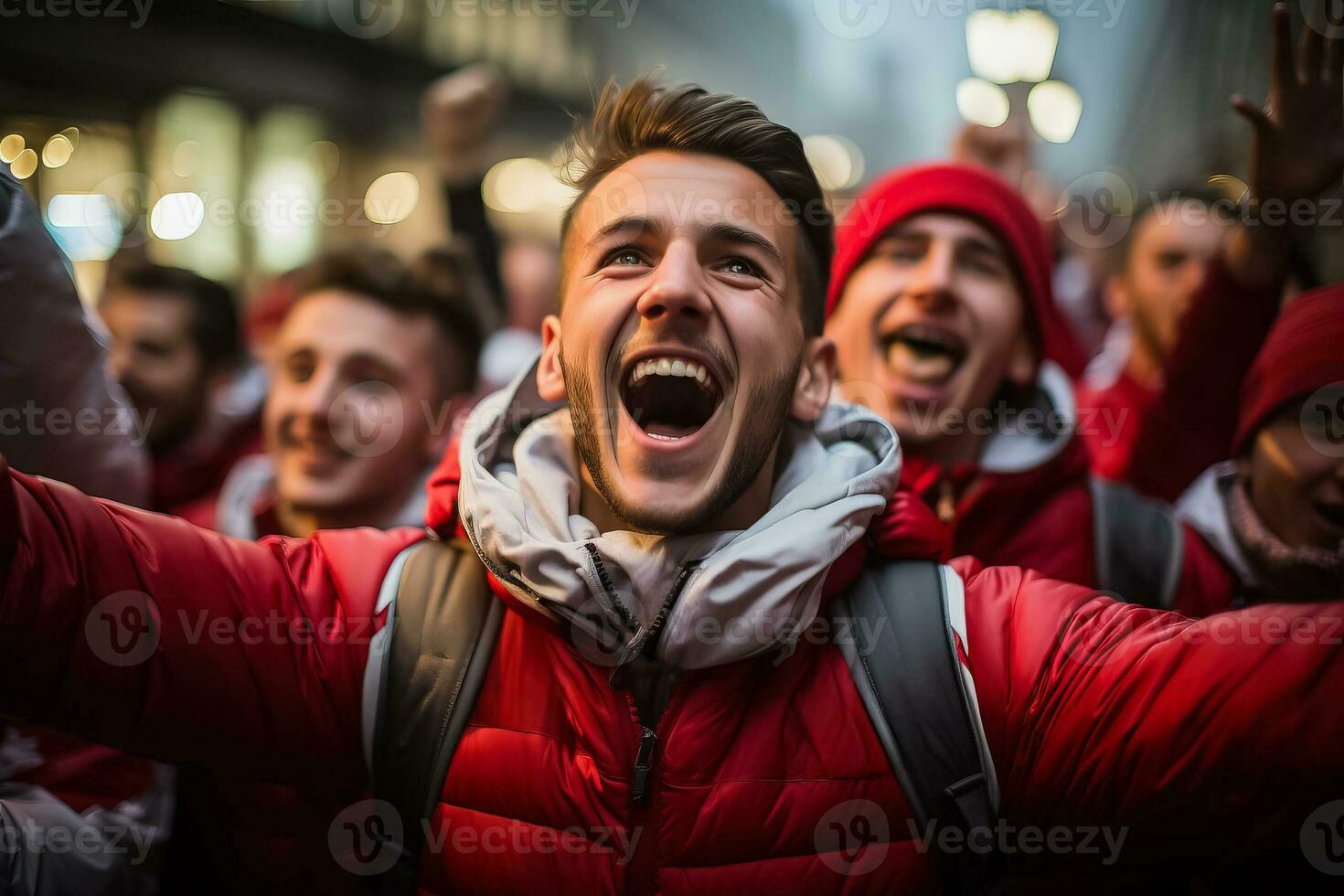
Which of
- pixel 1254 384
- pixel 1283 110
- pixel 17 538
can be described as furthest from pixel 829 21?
pixel 17 538

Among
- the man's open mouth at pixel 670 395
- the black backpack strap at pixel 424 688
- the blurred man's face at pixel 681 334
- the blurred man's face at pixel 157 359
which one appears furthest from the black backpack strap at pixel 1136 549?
the blurred man's face at pixel 157 359

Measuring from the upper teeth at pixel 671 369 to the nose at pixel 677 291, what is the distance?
0.28 feet

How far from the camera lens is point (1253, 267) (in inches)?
104

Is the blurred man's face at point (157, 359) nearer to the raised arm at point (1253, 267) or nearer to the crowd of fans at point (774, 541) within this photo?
the crowd of fans at point (774, 541)

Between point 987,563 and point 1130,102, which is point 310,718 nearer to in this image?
point 987,563

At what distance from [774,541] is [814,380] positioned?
0.55 meters

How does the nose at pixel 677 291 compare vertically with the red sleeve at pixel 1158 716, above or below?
above

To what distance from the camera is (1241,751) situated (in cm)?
152

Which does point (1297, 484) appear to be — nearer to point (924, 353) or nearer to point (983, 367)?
point (983, 367)

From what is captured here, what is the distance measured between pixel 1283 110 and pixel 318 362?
113 inches

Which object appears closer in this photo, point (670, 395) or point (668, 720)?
point (668, 720)

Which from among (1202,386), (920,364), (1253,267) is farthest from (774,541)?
(1202,386)

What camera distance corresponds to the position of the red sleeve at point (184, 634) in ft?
5.25

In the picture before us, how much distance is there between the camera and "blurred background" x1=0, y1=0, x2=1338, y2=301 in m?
3.75
